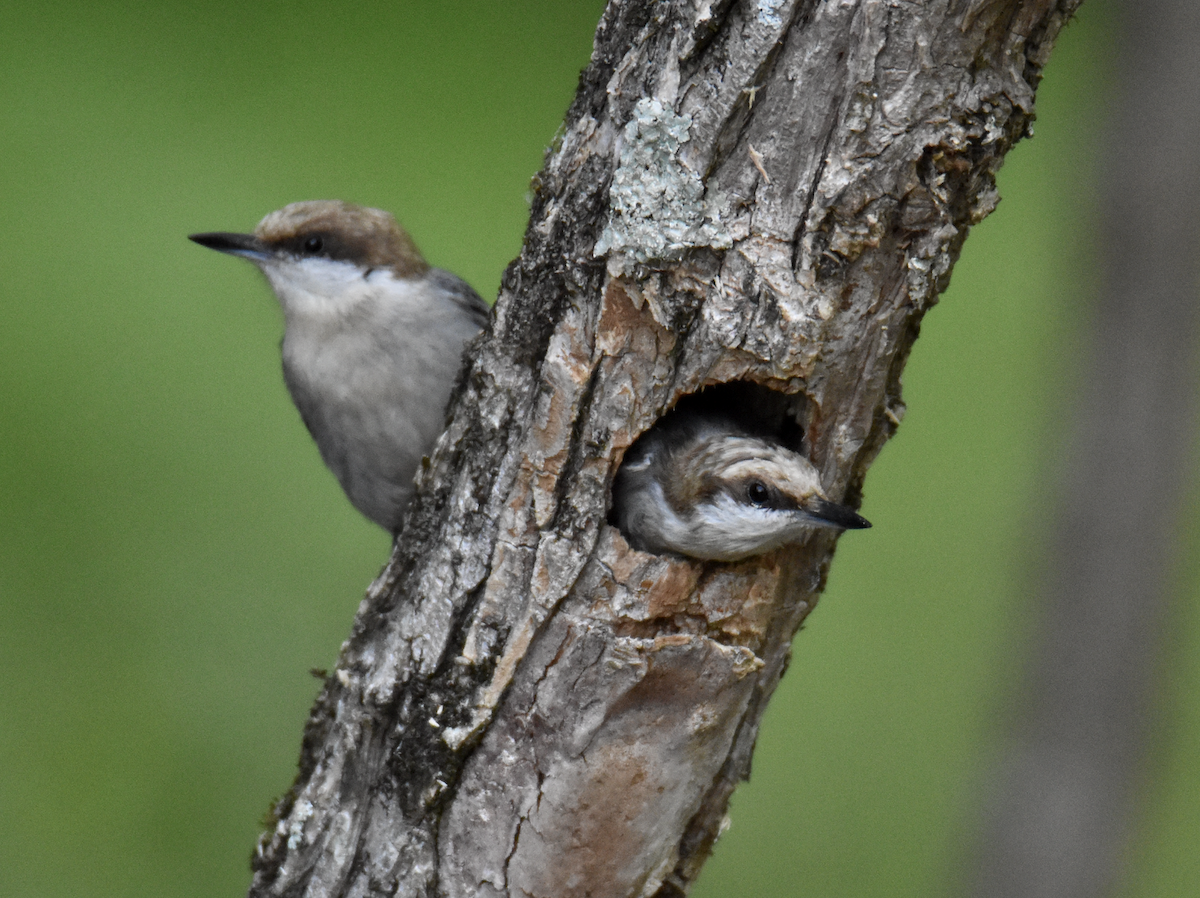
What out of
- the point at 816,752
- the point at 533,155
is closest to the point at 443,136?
the point at 533,155

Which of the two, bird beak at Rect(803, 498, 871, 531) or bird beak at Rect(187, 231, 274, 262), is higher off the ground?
bird beak at Rect(187, 231, 274, 262)

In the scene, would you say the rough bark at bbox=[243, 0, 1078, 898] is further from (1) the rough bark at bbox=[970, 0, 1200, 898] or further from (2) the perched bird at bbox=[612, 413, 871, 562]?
(1) the rough bark at bbox=[970, 0, 1200, 898]

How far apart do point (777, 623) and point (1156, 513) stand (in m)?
1.65

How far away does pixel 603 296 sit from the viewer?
1972 millimetres

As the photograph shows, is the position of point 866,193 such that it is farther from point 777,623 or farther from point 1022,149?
point 1022,149

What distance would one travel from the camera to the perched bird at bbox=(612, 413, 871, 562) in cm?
210

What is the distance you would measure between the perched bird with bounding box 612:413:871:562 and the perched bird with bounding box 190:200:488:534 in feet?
2.63

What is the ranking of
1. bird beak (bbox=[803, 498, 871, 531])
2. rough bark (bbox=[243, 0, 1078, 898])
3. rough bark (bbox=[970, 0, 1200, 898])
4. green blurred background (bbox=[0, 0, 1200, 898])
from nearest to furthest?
rough bark (bbox=[243, 0, 1078, 898]), bird beak (bbox=[803, 498, 871, 531]), rough bark (bbox=[970, 0, 1200, 898]), green blurred background (bbox=[0, 0, 1200, 898])

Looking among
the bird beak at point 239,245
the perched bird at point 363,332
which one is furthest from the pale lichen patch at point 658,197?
the bird beak at point 239,245

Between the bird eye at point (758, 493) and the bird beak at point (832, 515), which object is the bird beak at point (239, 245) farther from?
the bird beak at point (832, 515)

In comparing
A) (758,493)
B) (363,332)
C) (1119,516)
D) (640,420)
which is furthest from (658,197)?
(1119,516)

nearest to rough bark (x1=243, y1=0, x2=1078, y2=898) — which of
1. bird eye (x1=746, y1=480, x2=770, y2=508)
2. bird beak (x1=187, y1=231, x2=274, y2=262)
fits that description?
bird eye (x1=746, y1=480, x2=770, y2=508)

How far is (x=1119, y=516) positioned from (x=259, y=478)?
312 cm

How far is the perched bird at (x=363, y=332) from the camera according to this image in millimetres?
3016
